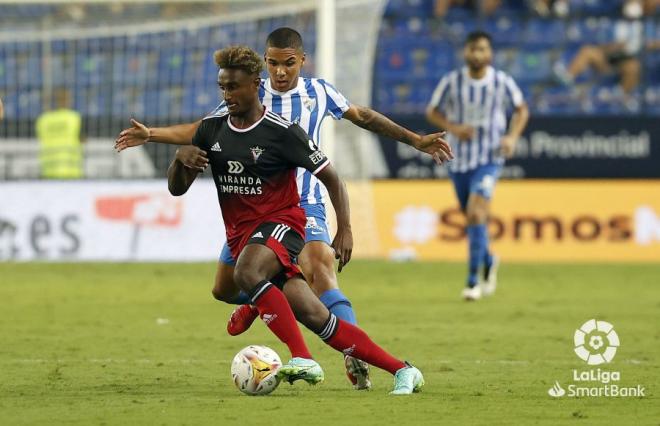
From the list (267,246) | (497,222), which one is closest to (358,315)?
(267,246)

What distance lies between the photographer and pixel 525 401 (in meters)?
6.65

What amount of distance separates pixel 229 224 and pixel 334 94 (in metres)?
1.12

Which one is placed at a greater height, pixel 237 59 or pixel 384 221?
pixel 237 59

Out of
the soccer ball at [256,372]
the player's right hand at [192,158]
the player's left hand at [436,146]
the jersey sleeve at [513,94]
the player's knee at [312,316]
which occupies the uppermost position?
the jersey sleeve at [513,94]

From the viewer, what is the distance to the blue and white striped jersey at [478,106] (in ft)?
43.9

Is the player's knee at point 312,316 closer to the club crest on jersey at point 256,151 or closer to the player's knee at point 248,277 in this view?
the player's knee at point 248,277

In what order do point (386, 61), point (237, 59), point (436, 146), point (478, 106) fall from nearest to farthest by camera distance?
point (237, 59) → point (436, 146) → point (478, 106) → point (386, 61)

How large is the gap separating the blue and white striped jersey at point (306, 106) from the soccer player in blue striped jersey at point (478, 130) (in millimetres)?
5371

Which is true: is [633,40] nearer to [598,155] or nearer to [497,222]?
[598,155]

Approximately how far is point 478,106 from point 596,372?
6.08 m

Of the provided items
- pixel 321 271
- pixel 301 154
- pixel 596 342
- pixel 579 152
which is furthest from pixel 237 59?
pixel 579 152

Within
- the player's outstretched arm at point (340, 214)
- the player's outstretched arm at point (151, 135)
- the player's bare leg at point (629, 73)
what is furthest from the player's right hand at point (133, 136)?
the player's bare leg at point (629, 73)

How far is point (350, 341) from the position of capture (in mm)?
6719

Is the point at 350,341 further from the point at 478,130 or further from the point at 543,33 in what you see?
the point at 543,33
